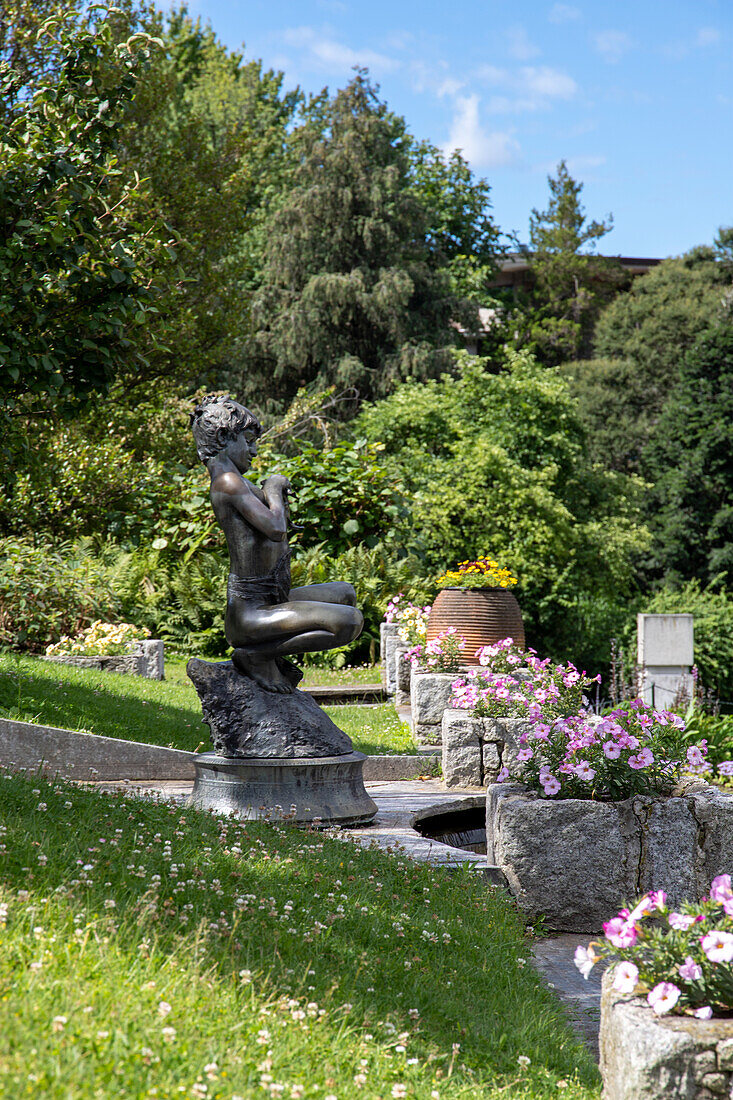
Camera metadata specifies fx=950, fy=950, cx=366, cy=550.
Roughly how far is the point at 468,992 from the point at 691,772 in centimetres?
197

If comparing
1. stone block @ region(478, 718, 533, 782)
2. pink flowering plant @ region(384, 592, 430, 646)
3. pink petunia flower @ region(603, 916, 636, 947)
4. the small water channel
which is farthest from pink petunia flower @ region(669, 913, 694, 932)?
pink flowering plant @ region(384, 592, 430, 646)

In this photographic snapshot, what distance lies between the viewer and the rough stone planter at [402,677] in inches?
403

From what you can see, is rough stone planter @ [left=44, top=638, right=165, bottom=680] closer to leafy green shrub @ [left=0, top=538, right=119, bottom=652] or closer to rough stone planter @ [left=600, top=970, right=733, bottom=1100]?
leafy green shrub @ [left=0, top=538, right=119, bottom=652]

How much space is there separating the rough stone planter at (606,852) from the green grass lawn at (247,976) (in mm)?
311

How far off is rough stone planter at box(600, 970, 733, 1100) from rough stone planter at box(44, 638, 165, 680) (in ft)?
27.5

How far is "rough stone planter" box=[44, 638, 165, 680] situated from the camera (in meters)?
10.2

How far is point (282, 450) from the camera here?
2169 cm

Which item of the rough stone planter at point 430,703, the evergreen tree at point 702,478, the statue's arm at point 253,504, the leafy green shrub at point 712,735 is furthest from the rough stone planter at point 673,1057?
the evergreen tree at point 702,478

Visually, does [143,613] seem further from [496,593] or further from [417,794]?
[417,794]

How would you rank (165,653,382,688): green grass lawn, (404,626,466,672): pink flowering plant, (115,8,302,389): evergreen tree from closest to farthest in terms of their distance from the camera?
(404,626,466,672): pink flowering plant
(165,653,382,688): green grass lawn
(115,8,302,389): evergreen tree

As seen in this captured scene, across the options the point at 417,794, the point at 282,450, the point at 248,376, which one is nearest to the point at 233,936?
the point at 417,794

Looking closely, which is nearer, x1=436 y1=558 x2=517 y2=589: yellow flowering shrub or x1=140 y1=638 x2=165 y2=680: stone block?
x1=436 y1=558 x2=517 y2=589: yellow flowering shrub

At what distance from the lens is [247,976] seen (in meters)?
2.74

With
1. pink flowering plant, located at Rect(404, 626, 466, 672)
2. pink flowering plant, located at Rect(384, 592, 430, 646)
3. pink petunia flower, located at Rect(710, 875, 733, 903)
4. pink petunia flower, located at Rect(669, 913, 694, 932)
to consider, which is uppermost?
pink flowering plant, located at Rect(384, 592, 430, 646)
